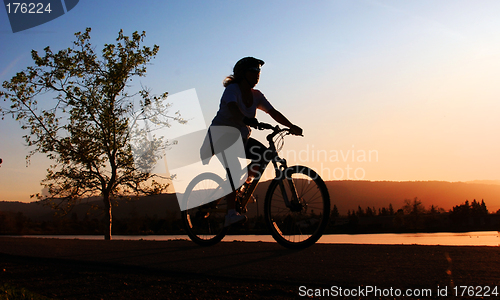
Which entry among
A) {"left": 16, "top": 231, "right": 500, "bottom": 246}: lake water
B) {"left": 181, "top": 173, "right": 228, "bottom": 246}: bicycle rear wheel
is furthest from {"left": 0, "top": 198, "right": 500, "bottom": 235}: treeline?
{"left": 181, "top": 173, "right": 228, "bottom": 246}: bicycle rear wheel

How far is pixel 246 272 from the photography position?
3303 mm

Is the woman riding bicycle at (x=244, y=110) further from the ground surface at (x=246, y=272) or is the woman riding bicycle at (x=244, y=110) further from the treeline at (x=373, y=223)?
the treeline at (x=373, y=223)

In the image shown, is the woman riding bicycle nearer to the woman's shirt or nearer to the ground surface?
the woman's shirt

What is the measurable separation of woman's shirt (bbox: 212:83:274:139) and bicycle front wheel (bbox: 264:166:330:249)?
93 cm

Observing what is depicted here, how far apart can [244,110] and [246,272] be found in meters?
2.38

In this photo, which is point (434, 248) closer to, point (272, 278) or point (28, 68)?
point (272, 278)

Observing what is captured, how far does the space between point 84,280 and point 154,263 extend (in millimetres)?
717

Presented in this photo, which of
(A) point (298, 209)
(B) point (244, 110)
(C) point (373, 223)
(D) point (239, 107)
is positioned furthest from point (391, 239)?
(C) point (373, 223)

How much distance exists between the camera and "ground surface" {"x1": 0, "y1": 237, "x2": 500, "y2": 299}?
281 cm

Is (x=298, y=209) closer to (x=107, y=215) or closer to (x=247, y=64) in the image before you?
(x=247, y=64)

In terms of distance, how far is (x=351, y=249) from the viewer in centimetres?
468

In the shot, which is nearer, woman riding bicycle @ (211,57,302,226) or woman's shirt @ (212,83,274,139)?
woman's shirt @ (212,83,274,139)

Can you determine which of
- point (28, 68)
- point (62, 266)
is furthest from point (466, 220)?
point (62, 266)

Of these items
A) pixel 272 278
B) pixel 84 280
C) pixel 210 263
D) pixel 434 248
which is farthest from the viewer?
pixel 434 248
